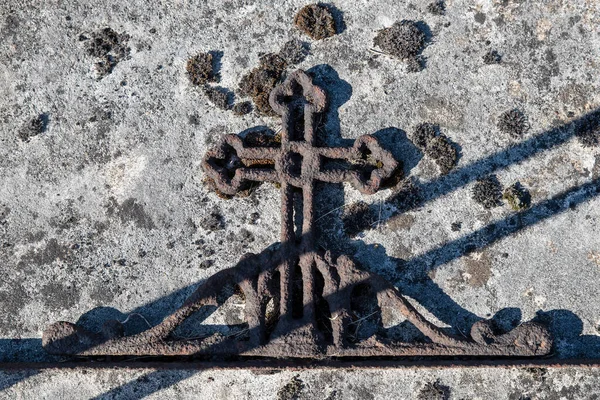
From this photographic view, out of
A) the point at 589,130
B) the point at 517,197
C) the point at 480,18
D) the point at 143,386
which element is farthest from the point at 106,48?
the point at 589,130

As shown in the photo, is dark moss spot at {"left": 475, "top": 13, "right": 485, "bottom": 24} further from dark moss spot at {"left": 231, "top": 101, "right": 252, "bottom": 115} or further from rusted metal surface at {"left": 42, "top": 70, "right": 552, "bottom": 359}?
dark moss spot at {"left": 231, "top": 101, "right": 252, "bottom": 115}

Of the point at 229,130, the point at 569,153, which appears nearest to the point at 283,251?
the point at 229,130

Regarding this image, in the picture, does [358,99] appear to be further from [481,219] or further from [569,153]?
[569,153]

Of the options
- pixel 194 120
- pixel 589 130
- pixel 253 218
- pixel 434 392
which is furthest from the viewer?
pixel 194 120

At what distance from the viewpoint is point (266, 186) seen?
6641 mm

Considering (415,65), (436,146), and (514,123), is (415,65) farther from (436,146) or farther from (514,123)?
(514,123)

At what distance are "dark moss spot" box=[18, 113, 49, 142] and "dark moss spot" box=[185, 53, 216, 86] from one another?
202cm

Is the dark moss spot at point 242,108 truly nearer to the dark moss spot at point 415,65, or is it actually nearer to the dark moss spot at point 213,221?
the dark moss spot at point 213,221

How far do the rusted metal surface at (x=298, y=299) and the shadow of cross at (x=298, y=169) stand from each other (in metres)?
0.01

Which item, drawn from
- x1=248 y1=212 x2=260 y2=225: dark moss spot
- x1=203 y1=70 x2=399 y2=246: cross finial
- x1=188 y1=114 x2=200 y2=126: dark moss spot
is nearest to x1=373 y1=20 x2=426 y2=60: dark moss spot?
x1=203 y1=70 x2=399 y2=246: cross finial

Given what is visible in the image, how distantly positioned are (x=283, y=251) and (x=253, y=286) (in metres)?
0.55

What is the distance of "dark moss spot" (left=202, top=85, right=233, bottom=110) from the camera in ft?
21.9

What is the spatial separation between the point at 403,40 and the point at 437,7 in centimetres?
64

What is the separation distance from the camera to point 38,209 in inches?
265
